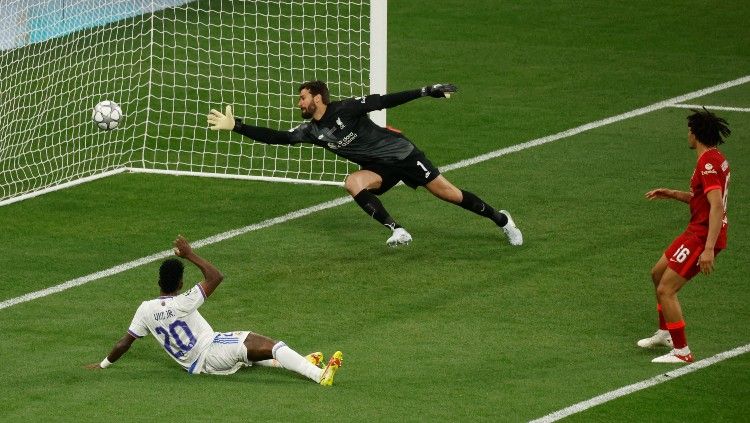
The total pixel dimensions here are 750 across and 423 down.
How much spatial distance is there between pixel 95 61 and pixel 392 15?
7640 millimetres

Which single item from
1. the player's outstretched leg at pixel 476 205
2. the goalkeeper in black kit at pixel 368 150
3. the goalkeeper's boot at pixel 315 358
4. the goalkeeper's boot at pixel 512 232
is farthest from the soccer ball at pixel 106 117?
the goalkeeper's boot at pixel 315 358

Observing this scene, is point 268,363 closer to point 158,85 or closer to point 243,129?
point 243,129

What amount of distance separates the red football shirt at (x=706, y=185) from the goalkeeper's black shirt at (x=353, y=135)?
4139 millimetres

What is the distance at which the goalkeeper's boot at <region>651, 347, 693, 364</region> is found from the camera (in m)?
13.0

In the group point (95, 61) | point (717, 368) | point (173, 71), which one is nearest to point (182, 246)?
point (717, 368)

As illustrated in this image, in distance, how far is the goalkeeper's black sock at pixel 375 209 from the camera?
52.9 feet

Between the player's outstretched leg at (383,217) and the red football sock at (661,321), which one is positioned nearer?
the red football sock at (661,321)

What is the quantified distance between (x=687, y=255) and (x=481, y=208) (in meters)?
3.80

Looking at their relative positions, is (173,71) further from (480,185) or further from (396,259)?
(396,259)

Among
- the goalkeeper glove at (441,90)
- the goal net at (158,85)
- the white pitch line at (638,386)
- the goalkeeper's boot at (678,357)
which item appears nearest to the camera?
the white pitch line at (638,386)

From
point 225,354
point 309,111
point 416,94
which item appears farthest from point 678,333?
point 309,111

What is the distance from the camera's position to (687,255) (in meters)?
12.8

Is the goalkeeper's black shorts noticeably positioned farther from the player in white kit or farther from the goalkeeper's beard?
the player in white kit

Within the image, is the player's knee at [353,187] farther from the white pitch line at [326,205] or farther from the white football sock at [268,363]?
the white football sock at [268,363]
